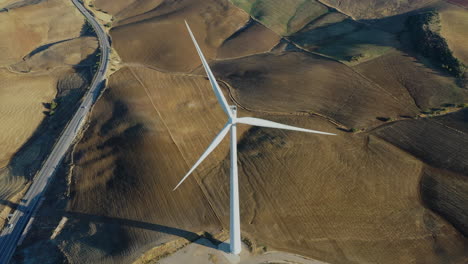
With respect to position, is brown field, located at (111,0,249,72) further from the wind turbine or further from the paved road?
the wind turbine

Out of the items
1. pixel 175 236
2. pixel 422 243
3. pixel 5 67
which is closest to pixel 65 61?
pixel 5 67

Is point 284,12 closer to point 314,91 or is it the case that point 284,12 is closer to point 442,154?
point 314,91

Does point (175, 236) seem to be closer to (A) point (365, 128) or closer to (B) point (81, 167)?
(B) point (81, 167)

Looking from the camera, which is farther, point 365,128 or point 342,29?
point 342,29

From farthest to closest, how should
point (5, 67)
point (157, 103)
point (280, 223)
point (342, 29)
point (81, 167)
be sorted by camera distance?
point (342, 29), point (5, 67), point (157, 103), point (81, 167), point (280, 223)

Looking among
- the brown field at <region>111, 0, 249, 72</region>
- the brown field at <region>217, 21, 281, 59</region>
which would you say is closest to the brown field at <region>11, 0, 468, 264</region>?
the brown field at <region>111, 0, 249, 72</region>

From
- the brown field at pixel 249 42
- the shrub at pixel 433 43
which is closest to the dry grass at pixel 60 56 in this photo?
the brown field at pixel 249 42
